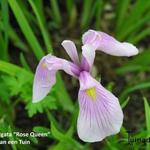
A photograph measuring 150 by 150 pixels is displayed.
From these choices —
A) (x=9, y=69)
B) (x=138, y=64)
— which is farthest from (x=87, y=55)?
(x=138, y=64)

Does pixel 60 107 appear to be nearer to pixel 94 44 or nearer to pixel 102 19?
pixel 94 44

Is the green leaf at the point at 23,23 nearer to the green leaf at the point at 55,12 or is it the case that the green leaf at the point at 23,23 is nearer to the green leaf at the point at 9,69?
the green leaf at the point at 9,69

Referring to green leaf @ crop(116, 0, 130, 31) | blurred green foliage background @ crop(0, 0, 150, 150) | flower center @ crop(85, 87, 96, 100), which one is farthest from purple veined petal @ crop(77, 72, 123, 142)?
green leaf @ crop(116, 0, 130, 31)

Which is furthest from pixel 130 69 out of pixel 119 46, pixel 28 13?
pixel 119 46

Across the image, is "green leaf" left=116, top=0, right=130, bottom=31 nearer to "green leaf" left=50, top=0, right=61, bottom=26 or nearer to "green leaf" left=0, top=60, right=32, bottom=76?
"green leaf" left=50, top=0, right=61, bottom=26

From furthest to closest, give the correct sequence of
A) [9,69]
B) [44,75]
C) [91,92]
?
[9,69] → [44,75] → [91,92]

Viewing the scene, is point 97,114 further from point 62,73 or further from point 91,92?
point 62,73

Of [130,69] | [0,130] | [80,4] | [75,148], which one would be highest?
[80,4]
